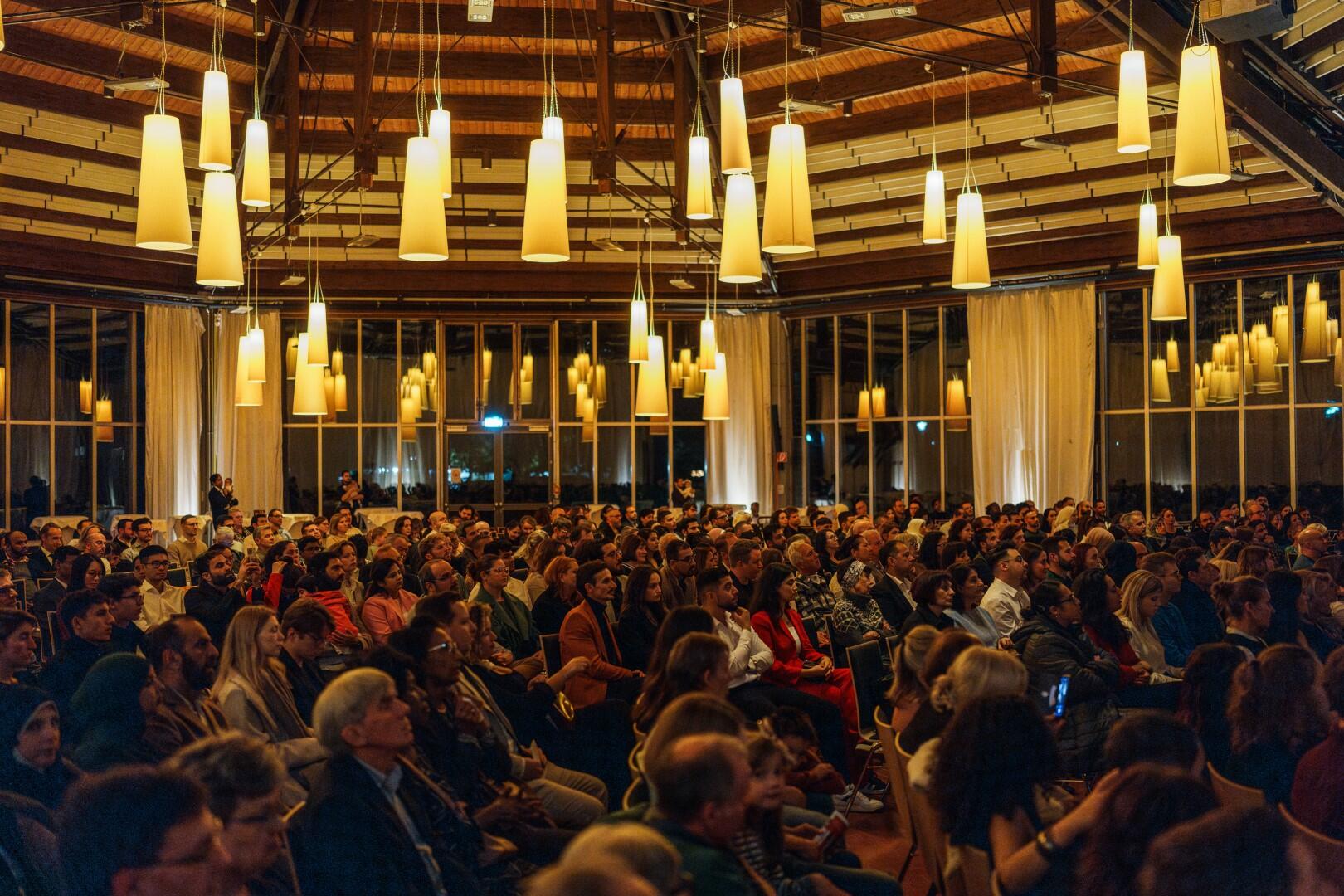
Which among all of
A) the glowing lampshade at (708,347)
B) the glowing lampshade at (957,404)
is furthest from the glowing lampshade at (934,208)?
the glowing lampshade at (957,404)

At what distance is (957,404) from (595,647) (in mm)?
13211

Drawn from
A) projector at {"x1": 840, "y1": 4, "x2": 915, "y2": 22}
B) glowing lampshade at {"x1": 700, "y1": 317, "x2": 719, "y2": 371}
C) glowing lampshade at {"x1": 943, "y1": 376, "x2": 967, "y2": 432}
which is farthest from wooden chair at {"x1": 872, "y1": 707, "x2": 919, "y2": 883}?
glowing lampshade at {"x1": 943, "y1": 376, "x2": 967, "y2": 432}

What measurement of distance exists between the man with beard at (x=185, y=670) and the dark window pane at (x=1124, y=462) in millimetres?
14537

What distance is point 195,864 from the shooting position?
2510mm

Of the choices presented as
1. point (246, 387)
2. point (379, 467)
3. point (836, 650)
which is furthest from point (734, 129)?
point (379, 467)

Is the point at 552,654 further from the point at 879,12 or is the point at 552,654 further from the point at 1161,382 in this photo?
the point at 1161,382

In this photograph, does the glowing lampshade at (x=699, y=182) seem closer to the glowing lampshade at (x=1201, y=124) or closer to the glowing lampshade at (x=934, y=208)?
the glowing lampshade at (x=934, y=208)

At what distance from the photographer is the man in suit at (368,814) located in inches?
128

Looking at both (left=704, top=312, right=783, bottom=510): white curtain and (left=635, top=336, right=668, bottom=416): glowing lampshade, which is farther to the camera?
(left=704, top=312, right=783, bottom=510): white curtain

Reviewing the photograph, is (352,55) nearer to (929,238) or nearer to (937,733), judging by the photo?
(929,238)

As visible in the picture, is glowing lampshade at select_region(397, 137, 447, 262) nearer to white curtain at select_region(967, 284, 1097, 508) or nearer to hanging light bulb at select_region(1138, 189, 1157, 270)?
hanging light bulb at select_region(1138, 189, 1157, 270)

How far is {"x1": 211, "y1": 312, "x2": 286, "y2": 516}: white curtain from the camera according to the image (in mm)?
19312

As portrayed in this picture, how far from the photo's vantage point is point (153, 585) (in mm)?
8531

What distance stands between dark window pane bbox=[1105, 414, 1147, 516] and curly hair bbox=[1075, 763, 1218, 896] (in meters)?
15.0
